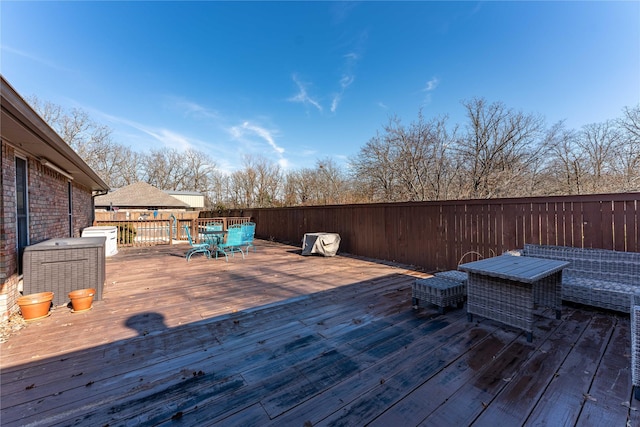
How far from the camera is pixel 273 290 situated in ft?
13.0

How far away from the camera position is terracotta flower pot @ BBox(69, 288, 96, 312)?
304 cm

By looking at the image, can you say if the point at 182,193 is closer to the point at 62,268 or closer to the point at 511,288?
the point at 62,268

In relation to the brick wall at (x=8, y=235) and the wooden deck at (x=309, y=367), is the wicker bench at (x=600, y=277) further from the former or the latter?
the brick wall at (x=8, y=235)

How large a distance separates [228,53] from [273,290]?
34.6ft

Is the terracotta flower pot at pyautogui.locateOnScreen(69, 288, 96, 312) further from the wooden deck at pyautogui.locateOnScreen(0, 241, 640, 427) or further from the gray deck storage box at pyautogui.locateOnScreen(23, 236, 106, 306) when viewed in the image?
the gray deck storage box at pyautogui.locateOnScreen(23, 236, 106, 306)

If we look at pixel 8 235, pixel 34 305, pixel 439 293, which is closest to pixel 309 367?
pixel 439 293

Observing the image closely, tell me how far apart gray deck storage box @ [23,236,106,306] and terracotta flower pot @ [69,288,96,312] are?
219 millimetres

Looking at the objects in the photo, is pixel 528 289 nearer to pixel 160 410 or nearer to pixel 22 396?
pixel 160 410

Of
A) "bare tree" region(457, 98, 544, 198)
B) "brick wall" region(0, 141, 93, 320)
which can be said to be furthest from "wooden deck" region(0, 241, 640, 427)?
"bare tree" region(457, 98, 544, 198)

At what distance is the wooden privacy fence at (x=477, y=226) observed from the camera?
132 inches

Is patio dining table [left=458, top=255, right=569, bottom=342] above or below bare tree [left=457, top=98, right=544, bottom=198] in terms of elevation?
below

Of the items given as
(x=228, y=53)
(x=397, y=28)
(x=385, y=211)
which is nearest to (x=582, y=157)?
(x=397, y=28)

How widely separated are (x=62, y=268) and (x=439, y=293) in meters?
4.64

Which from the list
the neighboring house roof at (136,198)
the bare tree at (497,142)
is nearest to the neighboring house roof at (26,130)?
the bare tree at (497,142)
